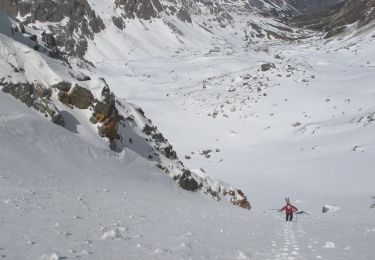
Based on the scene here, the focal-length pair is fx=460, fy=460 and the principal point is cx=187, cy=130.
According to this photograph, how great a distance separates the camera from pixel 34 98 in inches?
754

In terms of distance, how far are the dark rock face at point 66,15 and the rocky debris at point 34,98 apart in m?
82.0

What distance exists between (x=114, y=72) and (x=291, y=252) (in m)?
68.2

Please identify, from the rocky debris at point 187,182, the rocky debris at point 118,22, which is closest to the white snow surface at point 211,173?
the rocky debris at point 187,182

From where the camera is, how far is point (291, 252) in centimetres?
912

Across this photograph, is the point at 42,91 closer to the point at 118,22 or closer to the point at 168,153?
the point at 168,153

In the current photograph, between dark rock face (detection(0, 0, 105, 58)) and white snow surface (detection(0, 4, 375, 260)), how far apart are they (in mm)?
45351

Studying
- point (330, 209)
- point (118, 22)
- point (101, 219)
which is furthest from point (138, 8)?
point (101, 219)

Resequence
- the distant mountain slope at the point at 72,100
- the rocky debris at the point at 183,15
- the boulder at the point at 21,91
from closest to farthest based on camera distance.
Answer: the boulder at the point at 21,91 → the distant mountain slope at the point at 72,100 → the rocky debris at the point at 183,15

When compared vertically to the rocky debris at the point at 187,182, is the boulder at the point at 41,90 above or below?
above

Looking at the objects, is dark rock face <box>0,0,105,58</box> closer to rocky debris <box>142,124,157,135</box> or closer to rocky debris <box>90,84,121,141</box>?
rocky debris <box>142,124,157,135</box>

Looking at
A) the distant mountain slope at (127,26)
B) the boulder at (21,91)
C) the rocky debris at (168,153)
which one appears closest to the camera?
the boulder at (21,91)

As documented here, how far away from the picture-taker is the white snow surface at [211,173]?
9.02 metres

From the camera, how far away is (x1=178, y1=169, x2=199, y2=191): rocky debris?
23.4 metres

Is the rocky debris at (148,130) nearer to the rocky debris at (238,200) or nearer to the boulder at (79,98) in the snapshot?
the boulder at (79,98)
